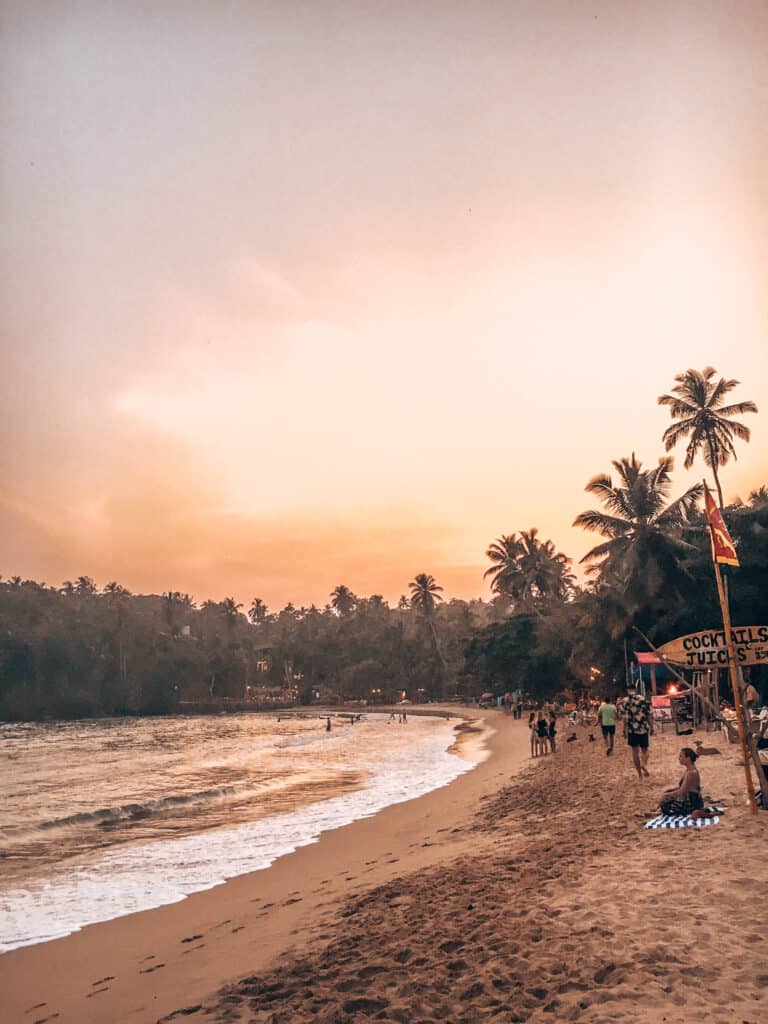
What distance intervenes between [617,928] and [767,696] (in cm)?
3059

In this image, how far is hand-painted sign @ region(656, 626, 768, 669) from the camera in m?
9.73

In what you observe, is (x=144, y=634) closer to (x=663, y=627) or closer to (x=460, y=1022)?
(x=663, y=627)

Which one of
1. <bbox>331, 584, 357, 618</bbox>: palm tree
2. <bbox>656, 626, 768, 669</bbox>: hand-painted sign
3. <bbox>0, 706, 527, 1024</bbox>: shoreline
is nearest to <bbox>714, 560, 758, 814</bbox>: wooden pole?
<bbox>656, 626, 768, 669</bbox>: hand-painted sign

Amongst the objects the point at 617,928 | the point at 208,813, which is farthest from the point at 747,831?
the point at 208,813

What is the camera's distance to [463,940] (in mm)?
6156

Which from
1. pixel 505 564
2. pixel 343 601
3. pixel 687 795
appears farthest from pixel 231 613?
pixel 687 795

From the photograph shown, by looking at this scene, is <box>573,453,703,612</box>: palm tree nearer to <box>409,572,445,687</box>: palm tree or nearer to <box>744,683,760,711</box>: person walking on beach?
<box>744,683,760,711</box>: person walking on beach

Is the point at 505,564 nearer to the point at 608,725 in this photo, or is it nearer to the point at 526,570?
the point at 526,570

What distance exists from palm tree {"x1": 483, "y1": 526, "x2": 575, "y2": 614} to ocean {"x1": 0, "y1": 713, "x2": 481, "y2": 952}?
31.5 metres

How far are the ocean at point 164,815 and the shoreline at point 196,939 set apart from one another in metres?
0.63

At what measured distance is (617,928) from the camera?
231 inches

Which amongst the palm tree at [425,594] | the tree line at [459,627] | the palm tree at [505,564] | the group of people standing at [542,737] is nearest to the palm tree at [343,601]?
the tree line at [459,627]

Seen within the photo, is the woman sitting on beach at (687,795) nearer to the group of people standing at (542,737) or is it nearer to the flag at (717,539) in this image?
the flag at (717,539)

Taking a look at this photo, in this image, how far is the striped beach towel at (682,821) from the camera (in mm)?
9094
